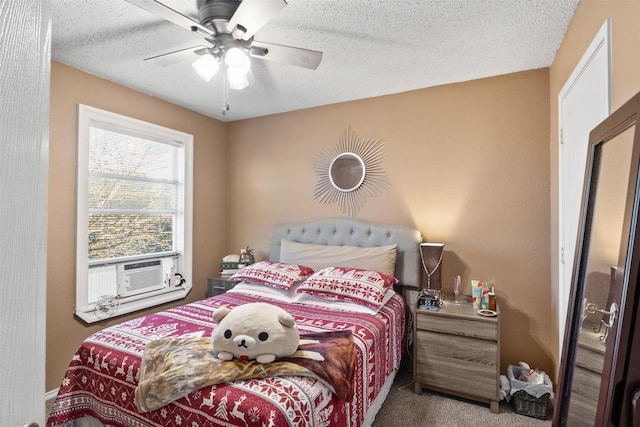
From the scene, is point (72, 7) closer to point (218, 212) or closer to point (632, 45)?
point (218, 212)

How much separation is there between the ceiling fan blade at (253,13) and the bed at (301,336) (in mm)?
1673

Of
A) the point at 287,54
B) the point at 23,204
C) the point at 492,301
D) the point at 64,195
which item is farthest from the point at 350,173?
the point at 23,204

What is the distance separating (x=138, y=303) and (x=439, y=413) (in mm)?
2725

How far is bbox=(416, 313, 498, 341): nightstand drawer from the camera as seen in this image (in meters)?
2.22

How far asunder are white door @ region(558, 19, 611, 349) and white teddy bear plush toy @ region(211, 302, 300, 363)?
1698 millimetres

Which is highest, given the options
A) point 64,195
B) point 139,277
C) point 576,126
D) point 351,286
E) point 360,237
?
point 576,126

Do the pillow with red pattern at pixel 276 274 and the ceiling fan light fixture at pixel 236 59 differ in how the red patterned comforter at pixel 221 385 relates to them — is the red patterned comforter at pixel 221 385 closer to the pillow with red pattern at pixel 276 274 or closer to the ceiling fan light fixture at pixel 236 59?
the pillow with red pattern at pixel 276 274

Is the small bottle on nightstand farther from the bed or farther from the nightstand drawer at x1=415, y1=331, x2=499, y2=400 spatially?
the bed

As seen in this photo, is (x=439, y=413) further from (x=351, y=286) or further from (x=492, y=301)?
(x=351, y=286)

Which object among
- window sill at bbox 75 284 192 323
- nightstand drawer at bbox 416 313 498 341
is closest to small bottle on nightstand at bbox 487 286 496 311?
nightstand drawer at bbox 416 313 498 341

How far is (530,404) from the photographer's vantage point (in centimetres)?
221

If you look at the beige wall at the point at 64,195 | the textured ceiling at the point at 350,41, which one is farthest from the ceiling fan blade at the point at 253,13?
the beige wall at the point at 64,195

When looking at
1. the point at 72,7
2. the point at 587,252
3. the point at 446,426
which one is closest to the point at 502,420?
the point at 446,426

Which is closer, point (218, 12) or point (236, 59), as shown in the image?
point (218, 12)
